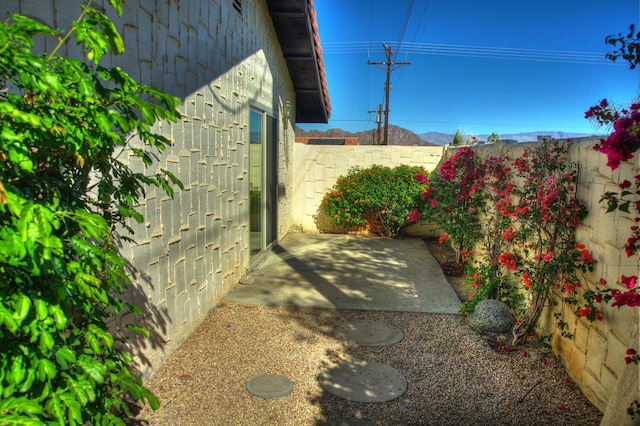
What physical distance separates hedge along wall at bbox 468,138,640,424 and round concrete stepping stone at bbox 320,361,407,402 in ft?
4.26

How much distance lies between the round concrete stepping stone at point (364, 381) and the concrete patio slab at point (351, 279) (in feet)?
4.40

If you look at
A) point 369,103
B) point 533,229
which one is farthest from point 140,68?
point 369,103

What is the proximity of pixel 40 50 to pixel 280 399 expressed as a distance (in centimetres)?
255

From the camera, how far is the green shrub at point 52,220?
103 centimetres

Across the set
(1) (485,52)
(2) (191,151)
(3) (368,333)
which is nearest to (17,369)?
(2) (191,151)

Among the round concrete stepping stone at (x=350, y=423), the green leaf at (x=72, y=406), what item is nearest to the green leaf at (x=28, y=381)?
the green leaf at (x=72, y=406)

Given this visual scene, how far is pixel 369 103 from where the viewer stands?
115 feet

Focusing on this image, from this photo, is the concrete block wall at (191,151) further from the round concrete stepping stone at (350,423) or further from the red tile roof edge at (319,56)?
the round concrete stepping stone at (350,423)

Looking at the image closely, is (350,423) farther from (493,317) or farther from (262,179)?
(262,179)

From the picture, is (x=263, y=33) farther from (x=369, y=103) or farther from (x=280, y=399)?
(x=369, y=103)

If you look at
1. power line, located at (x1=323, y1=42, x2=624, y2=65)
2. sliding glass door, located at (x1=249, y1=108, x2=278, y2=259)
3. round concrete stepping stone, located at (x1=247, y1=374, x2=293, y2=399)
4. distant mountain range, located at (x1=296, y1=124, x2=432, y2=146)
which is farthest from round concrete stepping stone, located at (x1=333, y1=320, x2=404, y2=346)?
distant mountain range, located at (x1=296, y1=124, x2=432, y2=146)

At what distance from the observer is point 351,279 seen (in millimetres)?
5938

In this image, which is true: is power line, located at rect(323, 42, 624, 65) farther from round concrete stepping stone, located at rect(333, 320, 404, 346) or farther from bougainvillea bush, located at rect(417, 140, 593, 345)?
round concrete stepping stone, located at rect(333, 320, 404, 346)

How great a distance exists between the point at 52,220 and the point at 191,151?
2.96 meters
